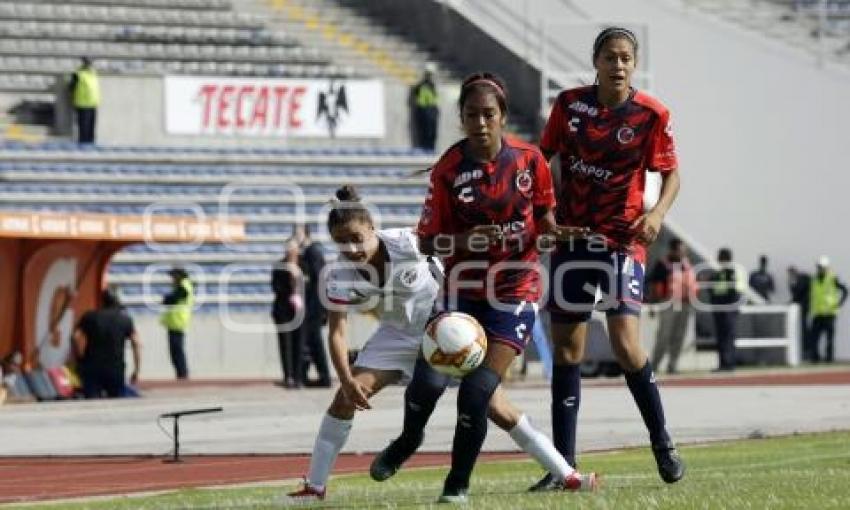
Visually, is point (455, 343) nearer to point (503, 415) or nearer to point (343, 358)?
point (503, 415)

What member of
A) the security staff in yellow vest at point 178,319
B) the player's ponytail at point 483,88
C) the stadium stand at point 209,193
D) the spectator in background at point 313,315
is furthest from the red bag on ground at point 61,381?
the player's ponytail at point 483,88

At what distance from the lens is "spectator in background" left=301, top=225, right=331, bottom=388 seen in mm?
26938

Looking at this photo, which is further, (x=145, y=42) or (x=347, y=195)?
(x=145, y=42)

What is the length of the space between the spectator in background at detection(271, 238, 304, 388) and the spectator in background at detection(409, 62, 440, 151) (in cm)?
1011

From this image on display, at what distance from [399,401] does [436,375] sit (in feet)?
39.3

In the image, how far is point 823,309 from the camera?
36.1m

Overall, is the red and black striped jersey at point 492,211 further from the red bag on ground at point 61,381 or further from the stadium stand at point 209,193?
the stadium stand at point 209,193

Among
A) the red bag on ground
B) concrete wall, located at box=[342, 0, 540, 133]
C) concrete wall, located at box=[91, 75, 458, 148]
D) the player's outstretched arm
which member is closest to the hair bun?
the player's outstretched arm

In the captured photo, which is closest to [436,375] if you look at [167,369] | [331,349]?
[331,349]

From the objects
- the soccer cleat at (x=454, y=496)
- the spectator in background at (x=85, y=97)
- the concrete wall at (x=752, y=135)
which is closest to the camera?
the soccer cleat at (x=454, y=496)

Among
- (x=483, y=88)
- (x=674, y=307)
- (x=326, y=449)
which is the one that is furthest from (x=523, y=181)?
(x=674, y=307)

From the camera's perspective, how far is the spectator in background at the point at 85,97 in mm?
34031

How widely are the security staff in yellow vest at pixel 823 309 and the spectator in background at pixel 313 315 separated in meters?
11.0

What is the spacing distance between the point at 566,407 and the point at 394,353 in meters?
0.91
